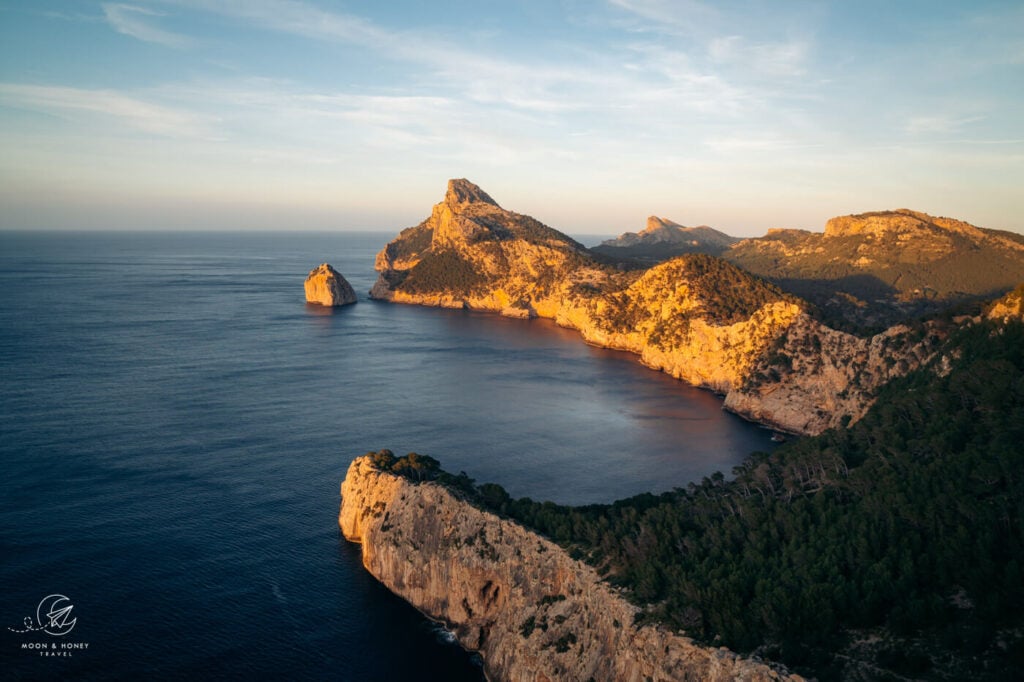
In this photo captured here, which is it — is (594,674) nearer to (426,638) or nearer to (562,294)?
(426,638)

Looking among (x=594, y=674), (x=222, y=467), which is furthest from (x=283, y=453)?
(x=594, y=674)

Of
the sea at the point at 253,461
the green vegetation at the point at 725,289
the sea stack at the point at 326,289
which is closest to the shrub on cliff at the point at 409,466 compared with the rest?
the sea at the point at 253,461

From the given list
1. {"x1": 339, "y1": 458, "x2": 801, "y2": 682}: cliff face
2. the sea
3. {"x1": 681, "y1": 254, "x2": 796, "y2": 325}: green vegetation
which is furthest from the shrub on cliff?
{"x1": 681, "y1": 254, "x2": 796, "y2": 325}: green vegetation

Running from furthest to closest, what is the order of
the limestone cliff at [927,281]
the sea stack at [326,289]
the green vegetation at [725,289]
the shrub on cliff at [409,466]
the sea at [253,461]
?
1. the sea stack at [326,289]
2. the limestone cliff at [927,281]
3. the green vegetation at [725,289]
4. the shrub on cliff at [409,466]
5. the sea at [253,461]

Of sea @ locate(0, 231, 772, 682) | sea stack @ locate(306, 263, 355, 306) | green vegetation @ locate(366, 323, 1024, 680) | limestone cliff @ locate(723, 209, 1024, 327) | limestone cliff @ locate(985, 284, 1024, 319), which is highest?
limestone cliff @ locate(723, 209, 1024, 327)

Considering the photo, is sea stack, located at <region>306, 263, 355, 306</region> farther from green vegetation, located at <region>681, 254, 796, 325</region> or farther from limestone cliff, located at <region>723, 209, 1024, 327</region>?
limestone cliff, located at <region>723, 209, 1024, 327</region>

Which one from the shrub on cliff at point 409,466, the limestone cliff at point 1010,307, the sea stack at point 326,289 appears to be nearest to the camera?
the shrub on cliff at point 409,466

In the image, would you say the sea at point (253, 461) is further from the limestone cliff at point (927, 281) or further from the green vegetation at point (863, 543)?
the limestone cliff at point (927, 281)

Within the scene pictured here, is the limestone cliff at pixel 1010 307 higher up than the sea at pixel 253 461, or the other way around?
the limestone cliff at pixel 1010 307
